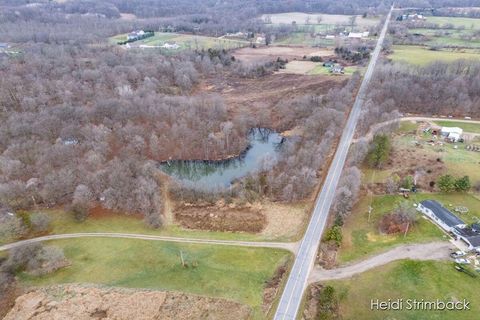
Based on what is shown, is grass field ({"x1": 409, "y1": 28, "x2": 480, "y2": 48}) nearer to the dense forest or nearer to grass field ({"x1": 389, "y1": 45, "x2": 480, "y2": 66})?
grass field ({"x1": 389, "y1": 45, "x2": 480, "y2": 66})

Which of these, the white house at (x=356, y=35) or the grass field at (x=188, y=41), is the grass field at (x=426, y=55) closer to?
the white house at (x=356, y=35)

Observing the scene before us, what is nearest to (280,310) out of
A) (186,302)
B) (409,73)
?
(186,302)

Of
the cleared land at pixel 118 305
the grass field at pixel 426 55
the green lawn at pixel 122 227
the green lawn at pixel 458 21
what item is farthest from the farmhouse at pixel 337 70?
the cleared land at pixel 118 305

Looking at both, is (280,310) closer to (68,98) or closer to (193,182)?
(193,182)

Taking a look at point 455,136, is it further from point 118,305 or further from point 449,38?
point 449,38

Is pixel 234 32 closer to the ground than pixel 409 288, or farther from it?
farther from it

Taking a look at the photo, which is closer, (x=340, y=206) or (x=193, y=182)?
(x=340, y=206)

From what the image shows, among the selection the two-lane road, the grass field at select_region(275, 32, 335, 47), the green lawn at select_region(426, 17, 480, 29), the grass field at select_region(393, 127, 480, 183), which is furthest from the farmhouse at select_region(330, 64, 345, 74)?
the green lawn at select_region(426, 17, 480, 29)
